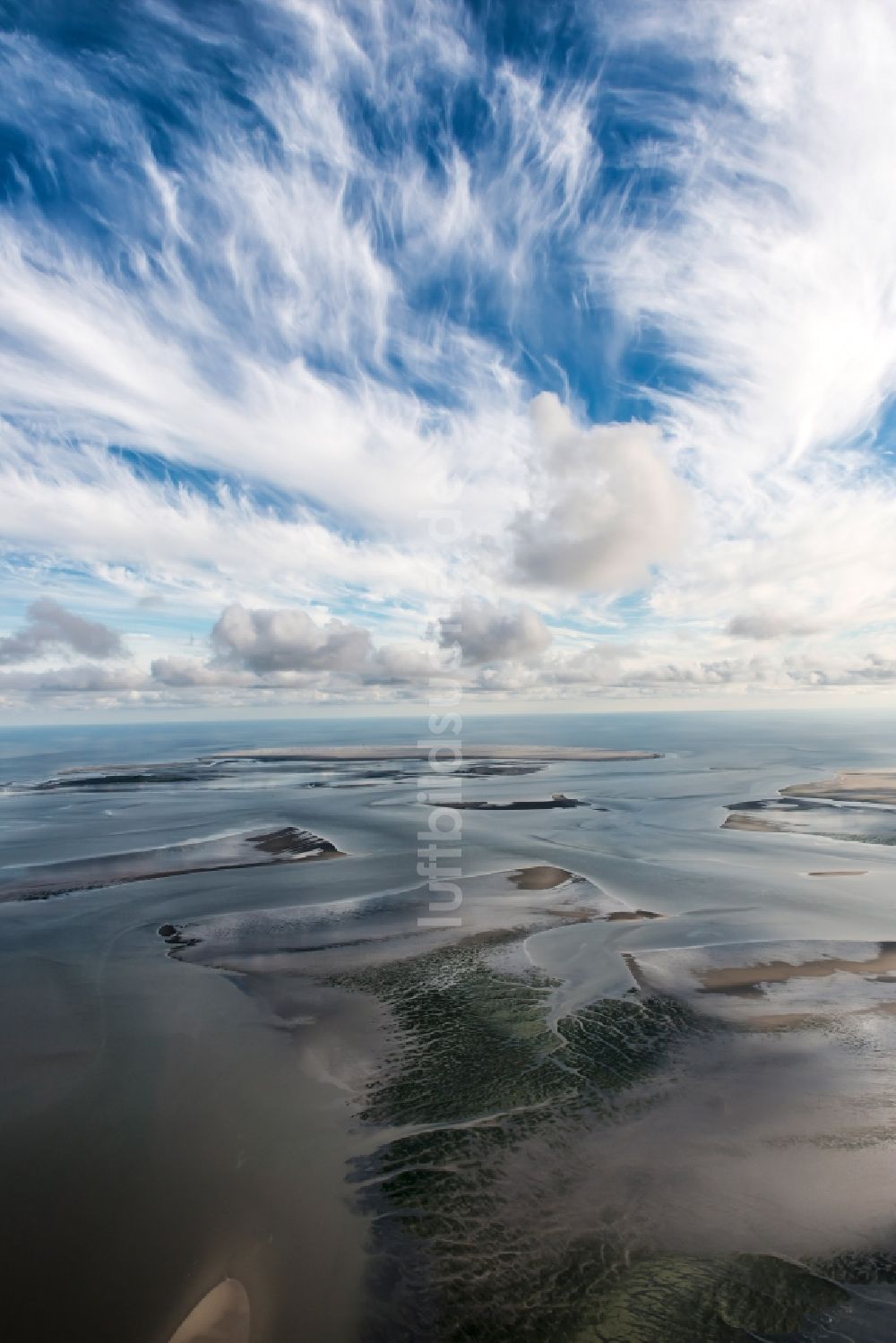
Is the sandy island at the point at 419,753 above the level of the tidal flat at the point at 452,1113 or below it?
above

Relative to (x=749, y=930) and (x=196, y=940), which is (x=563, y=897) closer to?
(x=749, y=930)

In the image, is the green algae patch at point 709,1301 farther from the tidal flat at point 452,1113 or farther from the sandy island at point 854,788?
the sandy island at point 854,788

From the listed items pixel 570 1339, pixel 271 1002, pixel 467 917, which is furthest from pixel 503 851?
pixel 570 1339

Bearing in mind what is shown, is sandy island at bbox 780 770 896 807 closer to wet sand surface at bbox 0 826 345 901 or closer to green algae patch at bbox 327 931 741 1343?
wet sand surface at bbox 0 826 345 901

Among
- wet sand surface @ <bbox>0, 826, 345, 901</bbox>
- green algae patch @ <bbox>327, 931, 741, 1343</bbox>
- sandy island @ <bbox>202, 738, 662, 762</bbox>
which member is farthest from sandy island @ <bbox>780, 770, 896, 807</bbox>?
green algae patch @ <bbox>327, 931, 741, 1343</bbox>

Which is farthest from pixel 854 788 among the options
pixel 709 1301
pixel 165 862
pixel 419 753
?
pixel 419 753

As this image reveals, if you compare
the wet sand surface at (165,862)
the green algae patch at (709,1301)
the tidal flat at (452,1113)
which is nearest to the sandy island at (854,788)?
the tidal flat at (452,1113)

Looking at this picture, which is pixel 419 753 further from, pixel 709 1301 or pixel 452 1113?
pixel 709 1301

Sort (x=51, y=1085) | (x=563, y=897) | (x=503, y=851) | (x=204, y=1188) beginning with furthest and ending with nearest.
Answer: (x=503, y=851) < (x=563, y=897) < (x=51, y=1085) < (x=204, y=1188)
